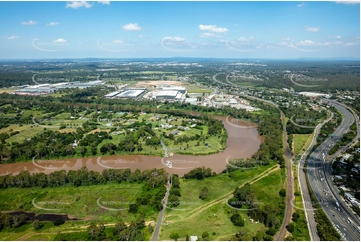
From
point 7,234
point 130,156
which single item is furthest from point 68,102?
point 7,234

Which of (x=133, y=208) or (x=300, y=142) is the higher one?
(x=300, y=142)

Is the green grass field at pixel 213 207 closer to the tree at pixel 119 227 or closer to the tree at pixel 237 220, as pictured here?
the tree at pixel 237 220

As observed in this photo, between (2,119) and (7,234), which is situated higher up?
(2,119)

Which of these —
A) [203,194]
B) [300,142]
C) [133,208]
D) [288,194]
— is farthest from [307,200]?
[300,142]

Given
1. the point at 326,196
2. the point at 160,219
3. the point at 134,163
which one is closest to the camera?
the point at 160,219

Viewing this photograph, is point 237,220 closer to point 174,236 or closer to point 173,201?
point 174,236

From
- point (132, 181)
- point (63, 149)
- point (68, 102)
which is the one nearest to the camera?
point (132, 181)

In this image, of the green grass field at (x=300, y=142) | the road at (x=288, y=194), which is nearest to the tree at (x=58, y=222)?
the road at (x=288, y=194)

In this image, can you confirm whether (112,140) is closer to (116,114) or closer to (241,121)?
(116,114)
